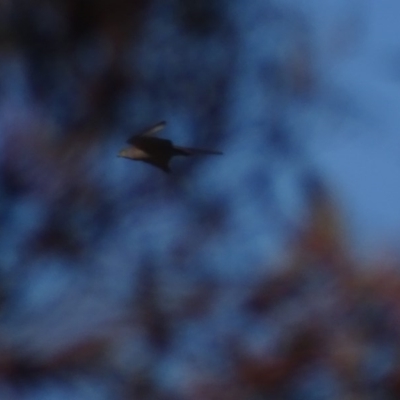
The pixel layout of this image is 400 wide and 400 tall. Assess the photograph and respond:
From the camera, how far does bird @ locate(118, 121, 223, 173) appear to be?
92cm

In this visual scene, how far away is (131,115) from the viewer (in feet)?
5.38

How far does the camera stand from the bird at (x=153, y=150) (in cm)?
92

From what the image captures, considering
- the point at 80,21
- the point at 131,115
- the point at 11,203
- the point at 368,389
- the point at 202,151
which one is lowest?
the point at 202,151

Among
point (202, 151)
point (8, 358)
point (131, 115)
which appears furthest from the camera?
point (131, 115)

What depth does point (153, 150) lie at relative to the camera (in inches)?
36.7

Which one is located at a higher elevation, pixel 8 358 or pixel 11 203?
pixel 11 203

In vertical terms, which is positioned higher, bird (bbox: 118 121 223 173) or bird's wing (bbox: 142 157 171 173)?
bird (bbox: 118 121 223 173)

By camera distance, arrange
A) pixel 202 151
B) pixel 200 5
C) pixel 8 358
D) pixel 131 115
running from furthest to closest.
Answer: pixel 200 5
pixel 131 115
pixel 8 358
pixel 202 151

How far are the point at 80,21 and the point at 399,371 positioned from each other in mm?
A: 636

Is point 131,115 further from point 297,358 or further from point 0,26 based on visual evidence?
point 297,358

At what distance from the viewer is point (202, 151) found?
34.6 inches

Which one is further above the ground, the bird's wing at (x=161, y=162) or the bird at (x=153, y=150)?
the bird at (x=153, y=150)

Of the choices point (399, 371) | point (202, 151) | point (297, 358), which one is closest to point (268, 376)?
point (297, 358)

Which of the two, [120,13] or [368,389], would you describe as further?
[120,13]
